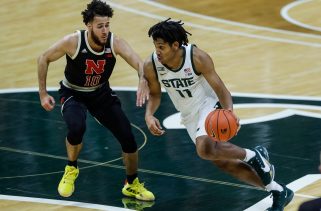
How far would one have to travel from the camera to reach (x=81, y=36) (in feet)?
35.9

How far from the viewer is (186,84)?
33.8 ft

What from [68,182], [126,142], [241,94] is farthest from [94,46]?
[241,94]

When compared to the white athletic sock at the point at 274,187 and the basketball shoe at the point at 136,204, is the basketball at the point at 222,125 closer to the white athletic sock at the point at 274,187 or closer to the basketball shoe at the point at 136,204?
the white athletic sock at the point at 274,187

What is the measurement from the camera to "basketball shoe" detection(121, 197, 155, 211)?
10734 mm

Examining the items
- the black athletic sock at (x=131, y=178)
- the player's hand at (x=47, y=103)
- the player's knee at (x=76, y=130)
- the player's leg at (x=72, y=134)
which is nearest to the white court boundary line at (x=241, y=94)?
the black athletic sock at (x=131, y=178)

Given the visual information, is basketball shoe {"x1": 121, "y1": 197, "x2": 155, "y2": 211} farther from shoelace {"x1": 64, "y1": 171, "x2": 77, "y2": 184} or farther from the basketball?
the basketball

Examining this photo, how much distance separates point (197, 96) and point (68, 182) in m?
1.72

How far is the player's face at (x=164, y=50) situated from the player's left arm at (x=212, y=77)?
0.26 meters

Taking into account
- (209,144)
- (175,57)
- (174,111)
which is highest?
(175,57)

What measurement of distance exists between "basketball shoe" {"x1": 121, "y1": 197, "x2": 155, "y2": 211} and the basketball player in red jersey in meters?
0.06

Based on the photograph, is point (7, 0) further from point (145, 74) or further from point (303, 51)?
point (145, 74)

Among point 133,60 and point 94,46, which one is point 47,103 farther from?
point 133,60

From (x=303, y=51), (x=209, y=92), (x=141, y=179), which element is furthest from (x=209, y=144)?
(x=303, y=51)

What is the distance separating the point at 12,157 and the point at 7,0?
1018cm
